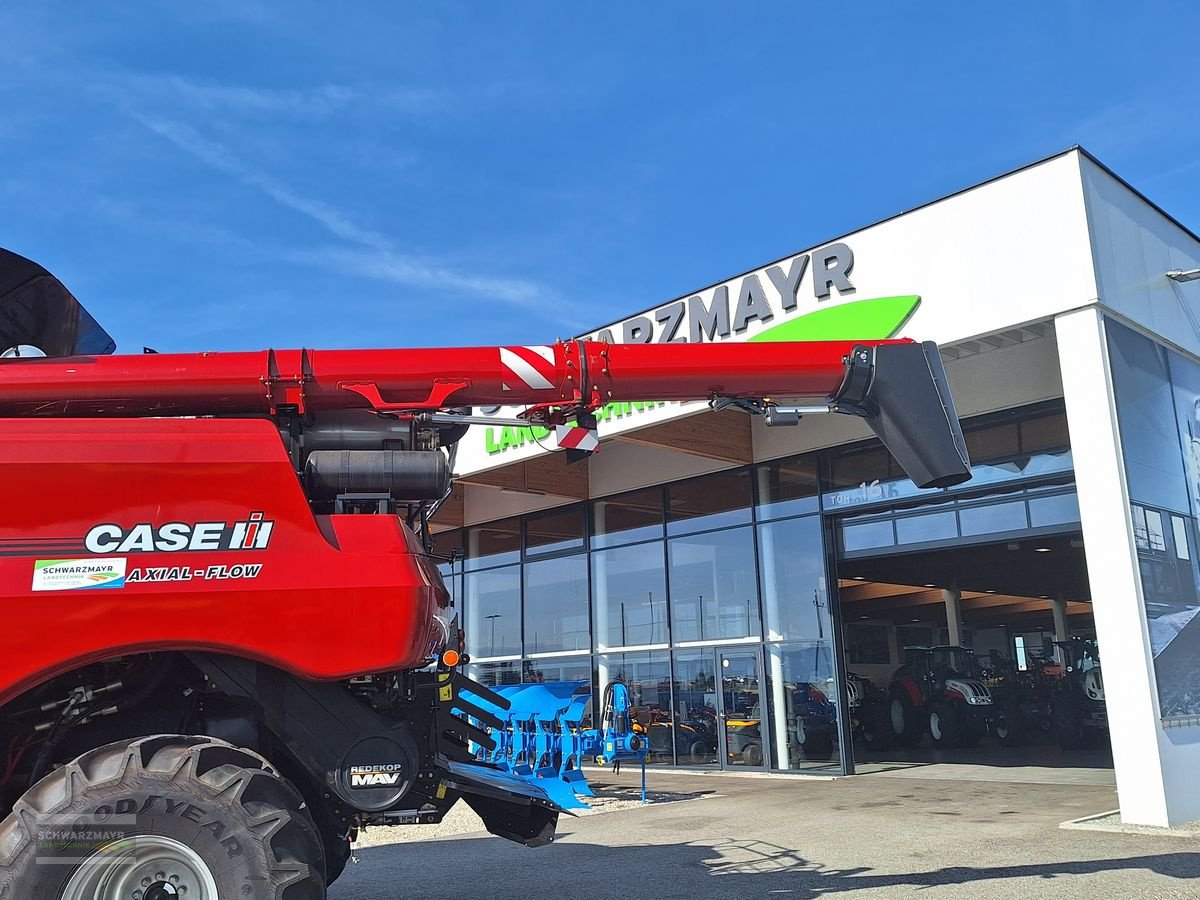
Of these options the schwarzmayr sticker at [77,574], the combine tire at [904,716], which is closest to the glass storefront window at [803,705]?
the combine tire at [904,716]

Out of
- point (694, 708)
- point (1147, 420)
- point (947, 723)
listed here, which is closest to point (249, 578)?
point (1147, 420)

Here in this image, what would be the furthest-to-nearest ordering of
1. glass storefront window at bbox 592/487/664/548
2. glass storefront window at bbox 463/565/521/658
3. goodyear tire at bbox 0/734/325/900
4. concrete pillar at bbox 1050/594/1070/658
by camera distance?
1. concrete pillar at bbox 1050/594/1070/658
2. glass storefront window at bbox 463/565/521/658
3. glass storefront window at bbox 592/487/664/548
4. goodyear tire at bbox 0/734/325/900

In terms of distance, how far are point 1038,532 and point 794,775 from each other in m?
4.86

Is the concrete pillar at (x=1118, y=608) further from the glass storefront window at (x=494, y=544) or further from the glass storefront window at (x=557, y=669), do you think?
the glass storefront window at (x=494, y=544)

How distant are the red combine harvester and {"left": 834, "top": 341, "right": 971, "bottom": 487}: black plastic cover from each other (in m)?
0.01

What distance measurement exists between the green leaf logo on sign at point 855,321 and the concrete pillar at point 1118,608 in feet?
6.13

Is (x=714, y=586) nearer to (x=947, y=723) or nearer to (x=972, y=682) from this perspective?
(x=947, y=723)

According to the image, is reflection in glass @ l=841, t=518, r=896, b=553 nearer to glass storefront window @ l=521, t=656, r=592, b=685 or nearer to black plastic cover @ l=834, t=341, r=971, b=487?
glass storefront window @ l=521, t=656, r=592, b=685

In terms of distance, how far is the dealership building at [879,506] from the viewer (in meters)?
9.71

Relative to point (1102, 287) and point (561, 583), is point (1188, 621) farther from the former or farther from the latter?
point (561, 583)

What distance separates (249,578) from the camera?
4.61 meters

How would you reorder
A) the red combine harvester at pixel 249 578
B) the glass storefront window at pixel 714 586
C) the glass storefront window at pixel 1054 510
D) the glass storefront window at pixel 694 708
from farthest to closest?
the glass storefront window at pixel 694 708
the glass storefront window at pixel 714 586
the glass storefront window at pixel 1054 510
the red combine harvester at pixel 249 578

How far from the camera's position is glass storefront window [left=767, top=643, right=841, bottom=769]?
14234mm

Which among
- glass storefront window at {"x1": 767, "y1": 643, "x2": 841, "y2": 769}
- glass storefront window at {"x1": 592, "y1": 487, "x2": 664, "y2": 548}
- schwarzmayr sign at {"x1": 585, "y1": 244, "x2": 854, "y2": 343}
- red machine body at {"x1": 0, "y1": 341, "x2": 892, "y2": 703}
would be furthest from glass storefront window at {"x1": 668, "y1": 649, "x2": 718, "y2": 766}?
red machine body at {"x1": 0, "y1": 341, "x2": 892, "y2": 703}
